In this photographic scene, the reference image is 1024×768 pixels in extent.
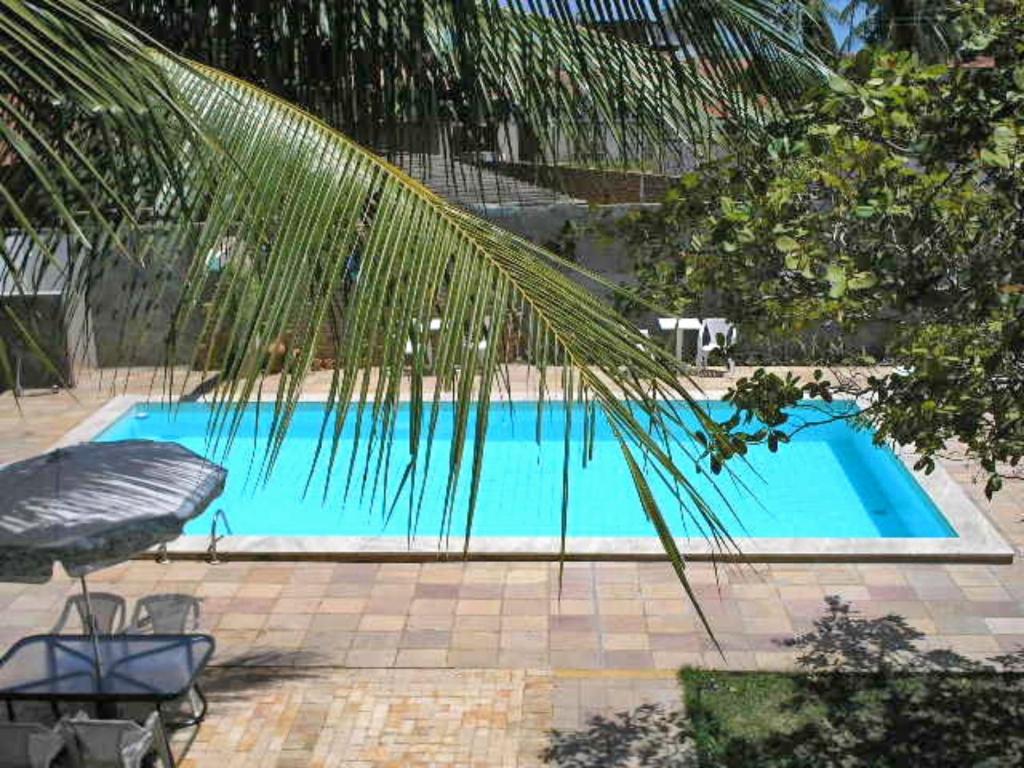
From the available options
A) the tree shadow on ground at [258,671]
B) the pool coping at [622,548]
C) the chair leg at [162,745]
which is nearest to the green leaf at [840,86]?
the chair leg at [162,745]

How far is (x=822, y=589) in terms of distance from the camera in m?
7.56

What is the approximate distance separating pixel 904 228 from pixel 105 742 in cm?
415

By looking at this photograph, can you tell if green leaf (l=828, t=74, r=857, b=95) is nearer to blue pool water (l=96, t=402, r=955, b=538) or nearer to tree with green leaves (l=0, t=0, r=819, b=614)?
tree with green leaves (l=0, t=0, r=819, b=614)

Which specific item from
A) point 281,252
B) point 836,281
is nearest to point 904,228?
point 836,281

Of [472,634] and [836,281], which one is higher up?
[836,281]

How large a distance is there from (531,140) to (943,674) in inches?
166

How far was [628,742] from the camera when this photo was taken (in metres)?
5.72

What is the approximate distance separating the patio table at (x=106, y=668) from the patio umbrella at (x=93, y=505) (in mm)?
176

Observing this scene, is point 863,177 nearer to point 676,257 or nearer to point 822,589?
point 676,257

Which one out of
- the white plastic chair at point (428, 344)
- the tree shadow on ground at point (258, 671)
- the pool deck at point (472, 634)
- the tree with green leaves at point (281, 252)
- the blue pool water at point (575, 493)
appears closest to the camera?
the tree with green leaves at point (281, 252)

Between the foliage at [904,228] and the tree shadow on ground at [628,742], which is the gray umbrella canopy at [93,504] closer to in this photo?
the tree shadow on ground at [628,742]

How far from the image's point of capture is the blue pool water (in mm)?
10375

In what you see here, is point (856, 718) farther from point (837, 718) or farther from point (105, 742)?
point (105, 742)

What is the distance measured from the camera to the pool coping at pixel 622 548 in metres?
7.99
